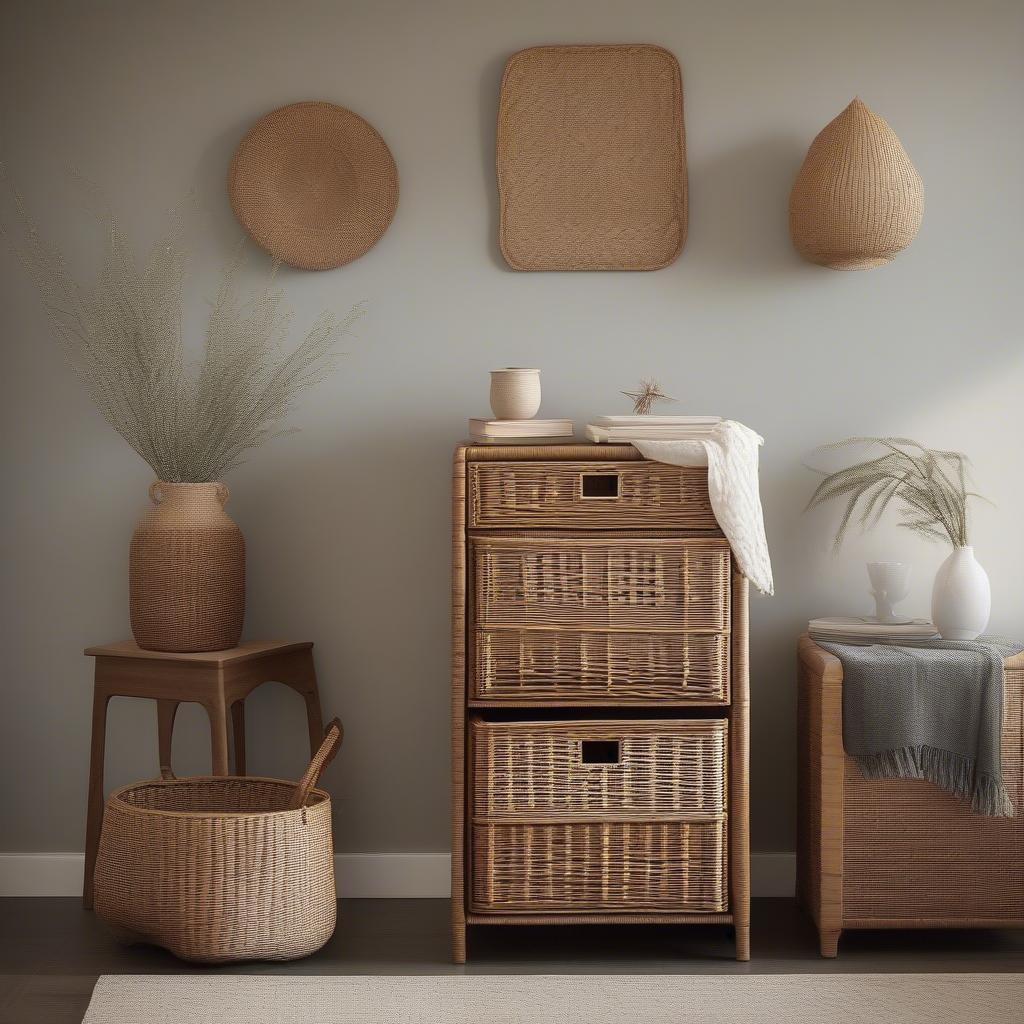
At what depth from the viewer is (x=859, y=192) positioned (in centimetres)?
260

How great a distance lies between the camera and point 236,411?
2.69 meters

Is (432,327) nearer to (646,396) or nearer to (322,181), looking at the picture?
(322,181)

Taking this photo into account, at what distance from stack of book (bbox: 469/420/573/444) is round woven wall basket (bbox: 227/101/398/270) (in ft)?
2.17

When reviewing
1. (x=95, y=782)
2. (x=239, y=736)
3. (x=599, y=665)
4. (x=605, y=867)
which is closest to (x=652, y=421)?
(x=599, y=665)

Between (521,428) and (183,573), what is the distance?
2.76ft

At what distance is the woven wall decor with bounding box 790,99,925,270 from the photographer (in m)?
2.60

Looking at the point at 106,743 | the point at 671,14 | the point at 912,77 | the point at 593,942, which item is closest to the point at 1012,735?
the point at 593,942

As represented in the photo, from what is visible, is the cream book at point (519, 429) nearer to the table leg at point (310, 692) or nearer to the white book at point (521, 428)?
the white book at point (521, 428)

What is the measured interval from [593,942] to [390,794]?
65 cm

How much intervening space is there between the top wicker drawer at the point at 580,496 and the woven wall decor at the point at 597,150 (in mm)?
704

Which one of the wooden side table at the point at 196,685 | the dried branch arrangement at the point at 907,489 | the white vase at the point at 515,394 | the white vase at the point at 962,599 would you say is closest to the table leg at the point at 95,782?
the wooden side table at the point at 196,685

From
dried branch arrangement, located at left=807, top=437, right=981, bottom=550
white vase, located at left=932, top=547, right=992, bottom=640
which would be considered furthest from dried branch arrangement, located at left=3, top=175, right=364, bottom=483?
white vase, located at left=932, top=547, right=992, bottom=640

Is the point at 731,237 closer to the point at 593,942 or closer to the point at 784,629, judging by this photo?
the point at 784,629

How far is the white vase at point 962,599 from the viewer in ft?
8.31
